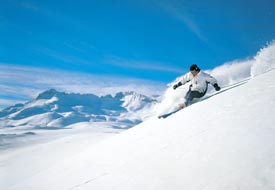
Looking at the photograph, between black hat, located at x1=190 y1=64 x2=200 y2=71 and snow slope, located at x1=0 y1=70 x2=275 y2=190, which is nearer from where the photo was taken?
snow slope, located at x1=0 y1=70 x2=275 y2=190

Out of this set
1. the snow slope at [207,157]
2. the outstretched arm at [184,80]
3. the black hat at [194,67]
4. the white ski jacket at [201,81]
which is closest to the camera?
the snow slope at [207,157]

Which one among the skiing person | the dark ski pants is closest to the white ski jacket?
the skiing person

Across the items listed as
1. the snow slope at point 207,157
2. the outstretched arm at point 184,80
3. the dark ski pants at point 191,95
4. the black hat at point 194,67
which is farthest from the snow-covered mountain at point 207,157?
the outstretched arm at point 184,80

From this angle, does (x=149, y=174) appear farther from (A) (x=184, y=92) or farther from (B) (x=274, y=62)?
(B) (x=274, y=62)

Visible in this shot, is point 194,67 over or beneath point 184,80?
over

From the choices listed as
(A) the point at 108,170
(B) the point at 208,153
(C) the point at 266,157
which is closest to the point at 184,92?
(A) the point at 108,170

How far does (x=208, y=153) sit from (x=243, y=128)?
105 cm

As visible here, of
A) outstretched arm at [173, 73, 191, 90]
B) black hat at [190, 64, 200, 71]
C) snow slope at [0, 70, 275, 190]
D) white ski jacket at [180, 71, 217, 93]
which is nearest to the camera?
snow slope at [0, 70, 275, 190]

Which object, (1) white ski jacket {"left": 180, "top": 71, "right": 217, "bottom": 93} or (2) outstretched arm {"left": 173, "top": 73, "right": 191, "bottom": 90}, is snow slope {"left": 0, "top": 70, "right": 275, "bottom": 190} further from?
(2) outstretched arm {"left": 173, "top": 73, "right": 191, "bottom": 90}

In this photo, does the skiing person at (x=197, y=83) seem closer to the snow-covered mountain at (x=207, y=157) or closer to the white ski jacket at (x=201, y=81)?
the white ski jacket at (x=201, y=81)

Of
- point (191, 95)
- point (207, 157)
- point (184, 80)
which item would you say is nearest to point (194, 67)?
point (184, 80)

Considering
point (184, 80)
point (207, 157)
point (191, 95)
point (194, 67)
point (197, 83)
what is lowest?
point (207, 157)

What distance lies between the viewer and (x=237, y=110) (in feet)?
20.5

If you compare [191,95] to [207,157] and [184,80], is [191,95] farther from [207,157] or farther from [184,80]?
[207,157]
